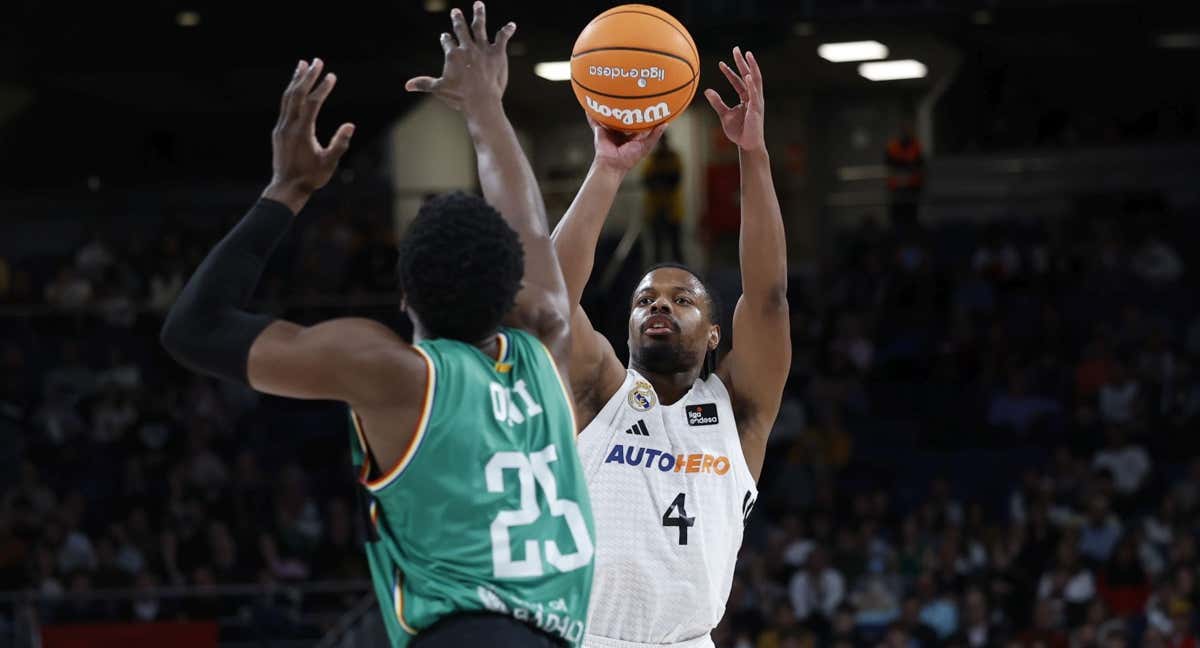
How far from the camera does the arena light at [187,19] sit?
19.1m

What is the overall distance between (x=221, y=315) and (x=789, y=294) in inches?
627

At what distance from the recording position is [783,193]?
2128cm

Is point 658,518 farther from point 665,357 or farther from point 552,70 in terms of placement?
point 552,70

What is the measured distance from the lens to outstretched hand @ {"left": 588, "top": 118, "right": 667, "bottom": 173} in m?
5.18

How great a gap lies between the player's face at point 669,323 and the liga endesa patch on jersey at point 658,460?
1.00ft

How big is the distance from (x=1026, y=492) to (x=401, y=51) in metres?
10.2

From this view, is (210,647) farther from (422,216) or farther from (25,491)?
(422,216)

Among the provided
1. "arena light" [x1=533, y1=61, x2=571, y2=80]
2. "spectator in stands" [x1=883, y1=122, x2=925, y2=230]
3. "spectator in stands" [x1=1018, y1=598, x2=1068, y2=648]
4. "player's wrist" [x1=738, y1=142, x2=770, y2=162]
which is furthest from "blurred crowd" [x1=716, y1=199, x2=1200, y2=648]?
"player's wrist" [x1=738, y1=142, x2=770, y2=162]

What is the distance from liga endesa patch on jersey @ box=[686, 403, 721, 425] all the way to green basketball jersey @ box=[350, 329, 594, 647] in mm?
1766

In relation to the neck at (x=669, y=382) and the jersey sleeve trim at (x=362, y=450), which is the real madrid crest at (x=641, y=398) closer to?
the neck at (x=669, y=382)

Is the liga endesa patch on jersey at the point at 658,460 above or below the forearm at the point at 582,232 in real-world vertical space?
below

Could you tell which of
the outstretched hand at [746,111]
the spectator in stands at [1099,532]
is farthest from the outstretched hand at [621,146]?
the spectator in stands at [1099,532]

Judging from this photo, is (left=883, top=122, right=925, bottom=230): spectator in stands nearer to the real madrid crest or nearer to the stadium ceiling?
the stadium ceiling

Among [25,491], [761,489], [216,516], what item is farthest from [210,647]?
[761,489]
